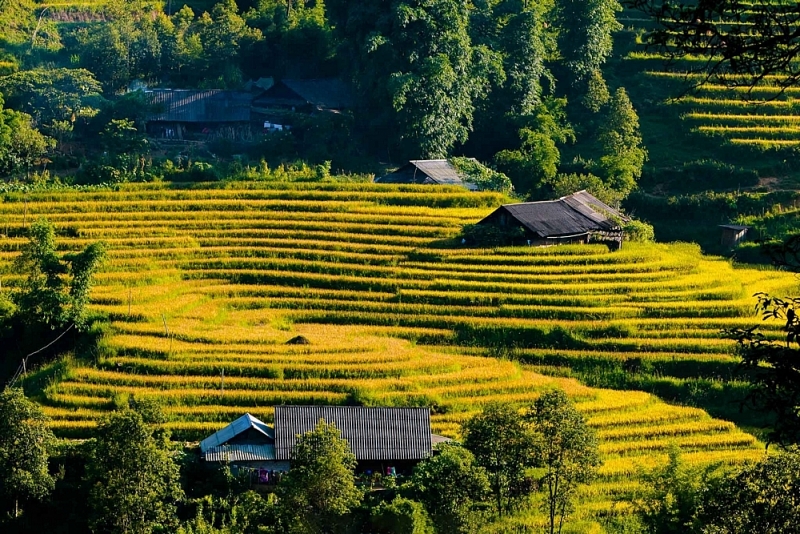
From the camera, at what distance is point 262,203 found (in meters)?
36.9

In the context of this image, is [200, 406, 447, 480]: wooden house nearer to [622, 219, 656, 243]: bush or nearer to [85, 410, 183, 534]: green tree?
[85, 410, 183, 534]: green tree

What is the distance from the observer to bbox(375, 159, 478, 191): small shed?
130ft

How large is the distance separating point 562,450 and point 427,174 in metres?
19.2

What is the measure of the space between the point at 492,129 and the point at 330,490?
87.8 ft

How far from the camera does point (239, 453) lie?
78.8ft

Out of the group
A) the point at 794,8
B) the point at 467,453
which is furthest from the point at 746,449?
the point at 794,8

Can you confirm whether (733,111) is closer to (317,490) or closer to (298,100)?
(298,100)

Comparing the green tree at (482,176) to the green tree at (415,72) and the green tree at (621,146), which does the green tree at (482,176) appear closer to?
the green tree at (415,72)

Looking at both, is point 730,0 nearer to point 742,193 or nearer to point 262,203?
point 262,203

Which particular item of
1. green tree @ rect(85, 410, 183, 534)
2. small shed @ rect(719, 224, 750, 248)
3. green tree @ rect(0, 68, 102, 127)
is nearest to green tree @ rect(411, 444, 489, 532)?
green tree @ rect(85, 410, 183, 534)

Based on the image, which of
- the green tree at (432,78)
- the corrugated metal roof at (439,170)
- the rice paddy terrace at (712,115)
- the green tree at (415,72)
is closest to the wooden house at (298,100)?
the green tree at (415,72)

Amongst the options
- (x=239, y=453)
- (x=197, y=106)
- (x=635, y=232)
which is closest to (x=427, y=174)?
(x=635, y=232)

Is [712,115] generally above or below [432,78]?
below

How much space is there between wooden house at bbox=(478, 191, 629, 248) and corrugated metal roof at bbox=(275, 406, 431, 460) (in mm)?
10373
